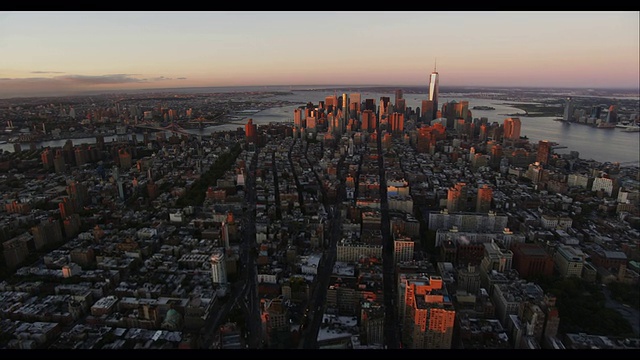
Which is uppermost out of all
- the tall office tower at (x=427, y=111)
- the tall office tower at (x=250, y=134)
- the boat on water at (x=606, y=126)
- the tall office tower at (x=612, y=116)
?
the tall office tower at (x=612, y=116)

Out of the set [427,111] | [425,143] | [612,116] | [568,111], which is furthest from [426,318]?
[427,111]

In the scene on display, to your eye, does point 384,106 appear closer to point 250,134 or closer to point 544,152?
point 250,134

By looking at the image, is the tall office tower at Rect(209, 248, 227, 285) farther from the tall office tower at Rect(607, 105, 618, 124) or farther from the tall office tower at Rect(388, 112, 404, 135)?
the tall office tower at Rect(388, 112, 404, 135)

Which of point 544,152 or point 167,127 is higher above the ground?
point 167,127

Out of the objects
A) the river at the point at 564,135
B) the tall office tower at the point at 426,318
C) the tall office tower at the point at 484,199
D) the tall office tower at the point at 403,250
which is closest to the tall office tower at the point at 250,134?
the river at the point at 564,135

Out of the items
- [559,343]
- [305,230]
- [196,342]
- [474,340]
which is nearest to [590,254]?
[559,343]

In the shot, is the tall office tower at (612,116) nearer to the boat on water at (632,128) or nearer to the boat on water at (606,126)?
the boat on water at (606,126)
